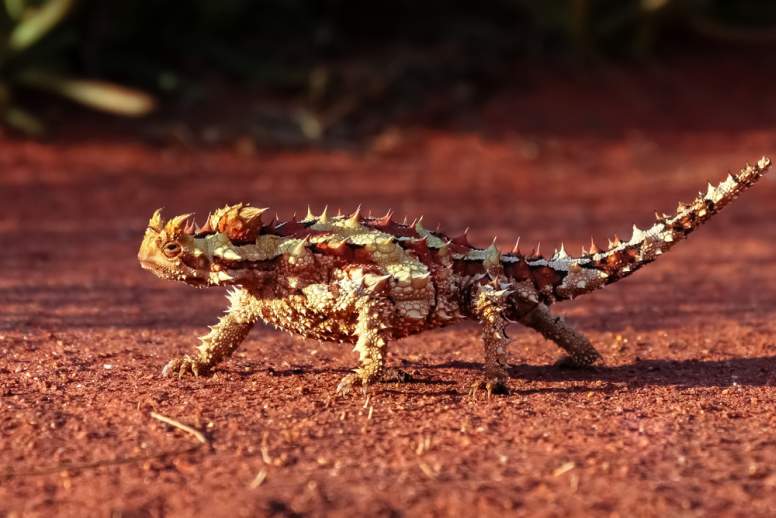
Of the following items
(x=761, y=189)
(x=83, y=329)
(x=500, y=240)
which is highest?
(x=761, y=189)

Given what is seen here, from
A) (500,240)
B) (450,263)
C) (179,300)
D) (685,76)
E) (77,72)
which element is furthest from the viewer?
(685,76)

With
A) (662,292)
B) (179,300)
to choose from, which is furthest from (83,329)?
(662,292)

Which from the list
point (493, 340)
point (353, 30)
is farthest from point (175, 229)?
point (353, 30)

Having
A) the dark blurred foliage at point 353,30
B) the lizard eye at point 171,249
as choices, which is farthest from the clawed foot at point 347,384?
the dark blurred foliage at point 353,30

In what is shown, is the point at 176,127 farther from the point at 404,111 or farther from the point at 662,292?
the point at 662,292

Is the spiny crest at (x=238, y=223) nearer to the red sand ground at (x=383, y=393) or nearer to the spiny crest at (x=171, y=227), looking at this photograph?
the spiny crest at (x=171, y=227)

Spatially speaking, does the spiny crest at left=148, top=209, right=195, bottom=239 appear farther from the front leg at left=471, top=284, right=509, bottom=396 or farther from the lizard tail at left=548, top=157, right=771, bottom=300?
the lizard tail at left=548, top=157, right=771, bottom=300

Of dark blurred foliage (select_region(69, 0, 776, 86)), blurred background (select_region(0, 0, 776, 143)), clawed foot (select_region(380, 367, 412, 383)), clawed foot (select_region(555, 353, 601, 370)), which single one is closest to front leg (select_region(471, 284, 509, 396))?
clawed foot (select_region(380, 367, 412, 383))
